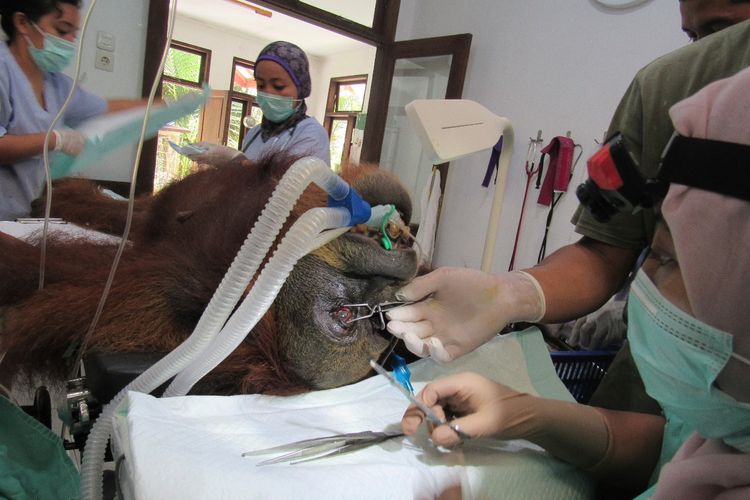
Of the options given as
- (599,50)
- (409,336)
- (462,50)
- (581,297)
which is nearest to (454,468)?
(409,336)

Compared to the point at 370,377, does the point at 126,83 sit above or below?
above

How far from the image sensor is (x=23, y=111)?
97 cm

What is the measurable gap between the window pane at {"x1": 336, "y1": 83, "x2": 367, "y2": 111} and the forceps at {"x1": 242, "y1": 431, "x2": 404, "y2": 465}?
4711mm

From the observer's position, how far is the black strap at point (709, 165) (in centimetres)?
38

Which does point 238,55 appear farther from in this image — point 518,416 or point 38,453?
point 518,416

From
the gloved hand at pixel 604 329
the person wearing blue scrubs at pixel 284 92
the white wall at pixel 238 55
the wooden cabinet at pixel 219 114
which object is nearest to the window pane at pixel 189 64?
the white wall at pixel 238 55

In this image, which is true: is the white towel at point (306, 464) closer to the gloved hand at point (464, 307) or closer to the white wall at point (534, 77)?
the gloved hand at point (464, 307)

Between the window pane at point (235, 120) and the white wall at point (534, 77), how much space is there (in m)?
2.79

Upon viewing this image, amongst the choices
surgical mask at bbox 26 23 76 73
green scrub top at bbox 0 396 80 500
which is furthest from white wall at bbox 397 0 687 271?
green scrub top at bbox 0 396 80 500

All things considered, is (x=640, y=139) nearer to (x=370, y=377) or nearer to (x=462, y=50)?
(x=370, y=377)

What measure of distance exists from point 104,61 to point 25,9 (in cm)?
148

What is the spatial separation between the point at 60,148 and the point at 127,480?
516mm

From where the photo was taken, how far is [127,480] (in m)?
0.53

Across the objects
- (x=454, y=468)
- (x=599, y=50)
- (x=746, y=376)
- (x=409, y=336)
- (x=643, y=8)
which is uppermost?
(x=643, y=8)
